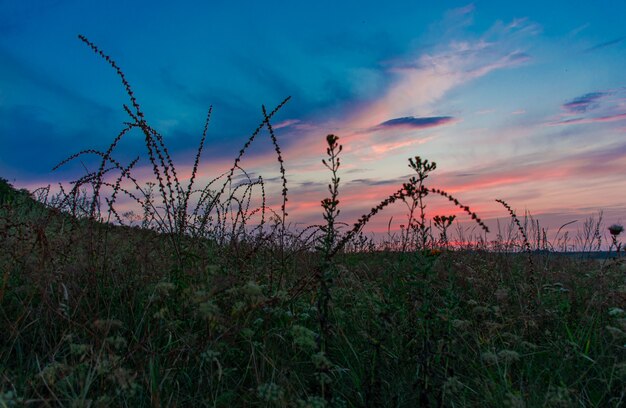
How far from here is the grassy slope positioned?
3.11m

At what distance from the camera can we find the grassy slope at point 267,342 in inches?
122

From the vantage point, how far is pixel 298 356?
160 inches

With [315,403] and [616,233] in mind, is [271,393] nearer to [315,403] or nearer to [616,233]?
[315,403]

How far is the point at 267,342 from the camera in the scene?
3891 millimetres

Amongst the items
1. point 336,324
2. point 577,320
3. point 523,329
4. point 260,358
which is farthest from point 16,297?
point 577,320

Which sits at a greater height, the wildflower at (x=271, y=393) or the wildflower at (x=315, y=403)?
the wildflower at (x=271, y=393)

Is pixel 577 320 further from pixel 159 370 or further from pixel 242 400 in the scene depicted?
pixel 159 370

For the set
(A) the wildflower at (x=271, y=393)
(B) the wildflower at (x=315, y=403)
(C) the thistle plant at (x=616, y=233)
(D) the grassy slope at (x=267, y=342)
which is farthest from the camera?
(C) the thistle plant at (x=616, y=233)

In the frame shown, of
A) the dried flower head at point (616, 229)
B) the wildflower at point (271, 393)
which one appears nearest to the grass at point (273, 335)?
the wildflower at point (271, 393)

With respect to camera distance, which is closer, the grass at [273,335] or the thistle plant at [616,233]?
the grass at [273,335]

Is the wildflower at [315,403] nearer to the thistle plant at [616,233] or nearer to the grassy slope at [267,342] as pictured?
the grassy slope at [267,342]

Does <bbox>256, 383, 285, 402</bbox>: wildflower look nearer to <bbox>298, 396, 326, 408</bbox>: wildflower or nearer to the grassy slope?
the grassy slope

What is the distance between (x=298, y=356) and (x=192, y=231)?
1.69 meters

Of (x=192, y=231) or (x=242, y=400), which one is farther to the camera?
(x=192, y=231)
